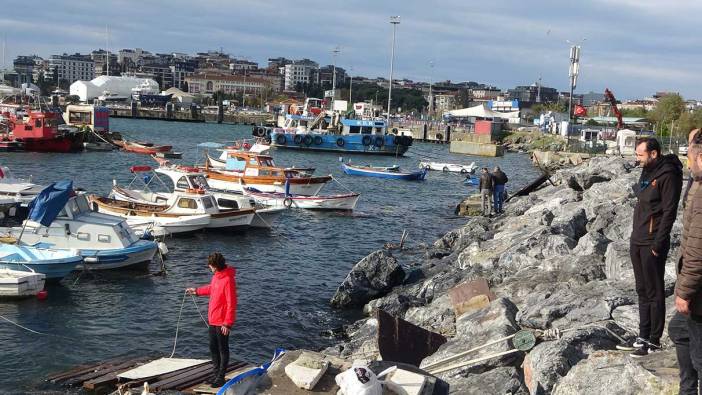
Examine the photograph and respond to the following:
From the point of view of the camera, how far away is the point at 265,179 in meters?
36.1

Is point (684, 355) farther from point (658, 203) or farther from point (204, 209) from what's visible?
point (204, 209)

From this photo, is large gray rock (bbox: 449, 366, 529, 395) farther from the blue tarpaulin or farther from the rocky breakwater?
the blue tarpaulin

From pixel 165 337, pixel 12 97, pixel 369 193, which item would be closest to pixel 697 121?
pixel 369 193

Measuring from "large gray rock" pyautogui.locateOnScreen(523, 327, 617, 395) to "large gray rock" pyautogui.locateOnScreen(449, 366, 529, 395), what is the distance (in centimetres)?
→ 15

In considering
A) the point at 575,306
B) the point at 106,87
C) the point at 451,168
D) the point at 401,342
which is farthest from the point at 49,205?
the point at 106,87

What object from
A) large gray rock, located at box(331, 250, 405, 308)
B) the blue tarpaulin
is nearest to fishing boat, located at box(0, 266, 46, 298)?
the blue tarpaulin

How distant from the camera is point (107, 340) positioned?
1425cm

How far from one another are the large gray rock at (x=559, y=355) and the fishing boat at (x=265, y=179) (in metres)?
27.3

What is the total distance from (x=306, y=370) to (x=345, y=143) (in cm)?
6841

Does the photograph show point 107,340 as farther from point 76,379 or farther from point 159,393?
point 159,393

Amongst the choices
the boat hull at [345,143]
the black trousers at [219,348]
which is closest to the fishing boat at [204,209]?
the black trousers at [219,348]

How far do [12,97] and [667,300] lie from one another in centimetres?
9942

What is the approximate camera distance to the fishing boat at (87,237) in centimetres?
1891

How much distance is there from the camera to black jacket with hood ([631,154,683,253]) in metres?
7.30
